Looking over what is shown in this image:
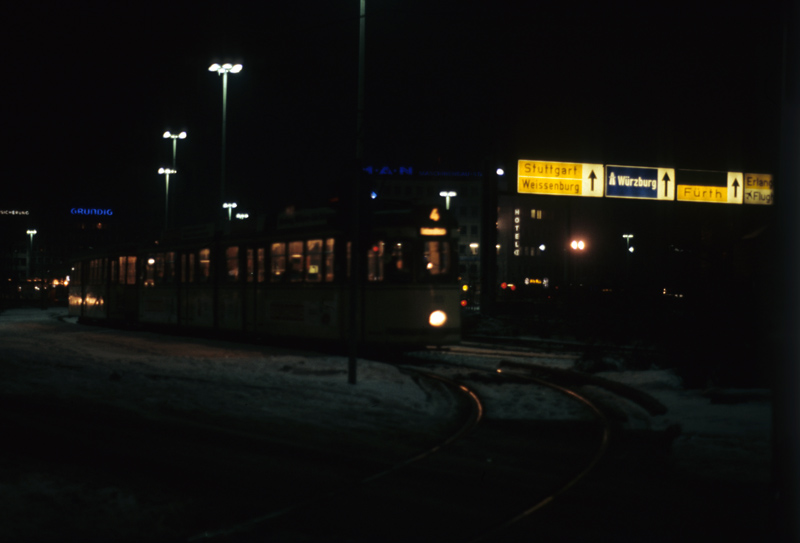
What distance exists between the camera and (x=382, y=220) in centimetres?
1733

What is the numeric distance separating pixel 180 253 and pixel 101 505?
19.4m

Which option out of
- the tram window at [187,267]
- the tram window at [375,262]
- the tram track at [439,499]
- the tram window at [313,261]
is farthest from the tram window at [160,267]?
A: the tram track at [439,499]

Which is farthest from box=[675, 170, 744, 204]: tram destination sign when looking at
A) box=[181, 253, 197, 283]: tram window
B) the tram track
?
the tram track

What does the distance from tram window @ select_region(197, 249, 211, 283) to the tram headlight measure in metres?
8.13

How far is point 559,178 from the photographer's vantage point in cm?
2928

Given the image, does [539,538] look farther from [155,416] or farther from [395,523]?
[155,416]

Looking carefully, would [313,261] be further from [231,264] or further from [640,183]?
[640,183]

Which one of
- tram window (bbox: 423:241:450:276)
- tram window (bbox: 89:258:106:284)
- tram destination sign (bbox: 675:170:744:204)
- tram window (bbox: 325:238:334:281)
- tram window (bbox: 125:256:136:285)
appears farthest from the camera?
tram destination sign (bbox: 675:170:744:204)

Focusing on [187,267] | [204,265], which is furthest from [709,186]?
[187,267]

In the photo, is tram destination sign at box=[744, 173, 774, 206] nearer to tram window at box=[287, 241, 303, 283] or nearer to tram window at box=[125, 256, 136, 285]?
tram window at box=[287, 241, 303, 283]

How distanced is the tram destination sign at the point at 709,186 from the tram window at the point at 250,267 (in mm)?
18345

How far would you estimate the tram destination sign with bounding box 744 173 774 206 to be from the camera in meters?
32.1

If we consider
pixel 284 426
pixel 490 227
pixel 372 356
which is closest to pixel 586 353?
pixel 372 356

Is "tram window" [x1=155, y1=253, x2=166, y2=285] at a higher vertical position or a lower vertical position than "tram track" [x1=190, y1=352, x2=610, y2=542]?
higher
